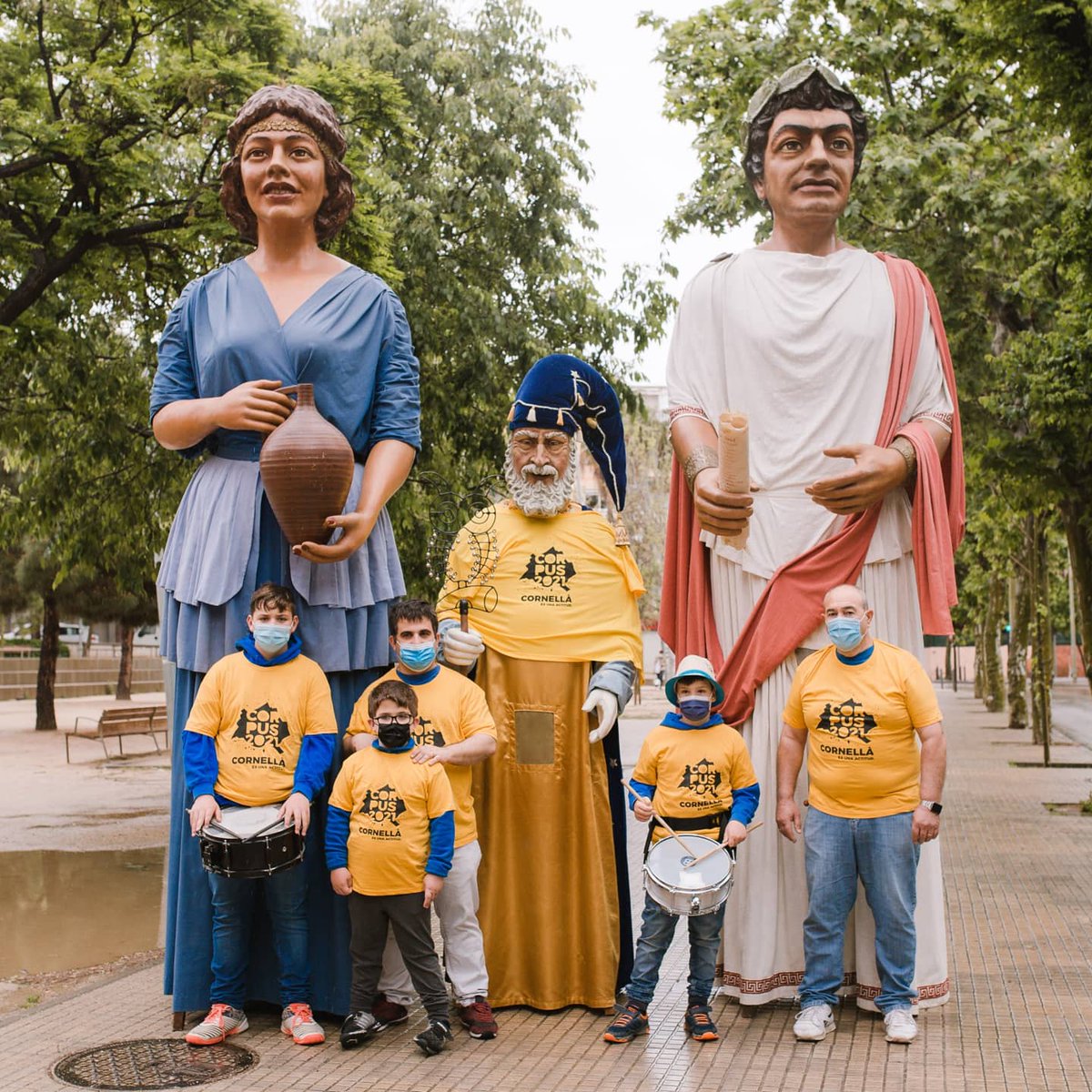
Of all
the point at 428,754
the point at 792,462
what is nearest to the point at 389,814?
the point at 428,754

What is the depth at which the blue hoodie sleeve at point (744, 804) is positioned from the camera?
492 cm

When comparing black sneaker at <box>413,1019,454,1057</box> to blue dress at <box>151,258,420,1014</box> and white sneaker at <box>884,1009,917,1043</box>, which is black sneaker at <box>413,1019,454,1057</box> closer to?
blue dress at <box>151,258,420,1014</box>

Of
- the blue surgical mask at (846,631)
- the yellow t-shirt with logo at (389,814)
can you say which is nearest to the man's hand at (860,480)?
the blue surgical mask at (846,631)

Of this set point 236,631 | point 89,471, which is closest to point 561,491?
point 236,631

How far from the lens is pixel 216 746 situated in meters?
4.91

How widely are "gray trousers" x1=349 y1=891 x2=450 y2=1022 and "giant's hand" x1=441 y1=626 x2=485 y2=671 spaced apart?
35.1 inches

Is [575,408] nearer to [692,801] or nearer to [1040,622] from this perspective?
[692,801]

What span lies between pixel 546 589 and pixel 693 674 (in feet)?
2.43

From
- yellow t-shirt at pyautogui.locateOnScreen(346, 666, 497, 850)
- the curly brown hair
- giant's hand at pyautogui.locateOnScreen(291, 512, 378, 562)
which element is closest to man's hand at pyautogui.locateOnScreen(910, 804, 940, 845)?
yellow t-shirt at pyautogui.locateOnScreen(346, 666, 497, 850)

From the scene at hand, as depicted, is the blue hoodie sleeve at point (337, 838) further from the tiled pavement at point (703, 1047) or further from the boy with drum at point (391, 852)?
the tiled pavement at point (703, 1047)

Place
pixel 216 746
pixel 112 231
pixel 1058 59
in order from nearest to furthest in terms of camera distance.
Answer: pixel 216 746, pixel 1058 59, pixel 112 231

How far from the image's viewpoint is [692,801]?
4.94 meters

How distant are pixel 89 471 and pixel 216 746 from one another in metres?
7.97

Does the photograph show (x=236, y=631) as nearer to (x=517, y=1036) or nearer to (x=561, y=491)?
(x=561, y=491)
